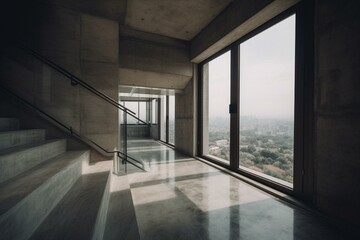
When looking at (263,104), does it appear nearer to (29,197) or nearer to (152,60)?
(152,60)

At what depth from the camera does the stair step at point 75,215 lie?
1126 millimetres

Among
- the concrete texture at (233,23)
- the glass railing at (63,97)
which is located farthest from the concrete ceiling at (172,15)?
the glass railing at (63,97)

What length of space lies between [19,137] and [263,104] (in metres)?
4.16

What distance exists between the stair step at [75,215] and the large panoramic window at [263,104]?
3.04 meters

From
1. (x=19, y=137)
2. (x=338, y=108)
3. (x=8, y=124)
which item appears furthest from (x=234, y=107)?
(x=8, y=124)

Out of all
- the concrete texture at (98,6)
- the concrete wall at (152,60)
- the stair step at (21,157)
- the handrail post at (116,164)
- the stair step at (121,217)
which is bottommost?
the stair step at (121,217)

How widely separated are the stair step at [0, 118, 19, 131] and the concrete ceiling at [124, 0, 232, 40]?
3317 millimetres

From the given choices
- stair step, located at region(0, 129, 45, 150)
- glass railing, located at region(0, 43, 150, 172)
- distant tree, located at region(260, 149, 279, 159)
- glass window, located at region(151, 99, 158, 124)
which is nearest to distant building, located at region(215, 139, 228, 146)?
distant tree, located at region(260, 149, 279, 159)

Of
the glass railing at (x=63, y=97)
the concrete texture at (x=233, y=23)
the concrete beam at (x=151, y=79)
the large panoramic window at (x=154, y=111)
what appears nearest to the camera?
the concrete texture at (x=233, y=23)

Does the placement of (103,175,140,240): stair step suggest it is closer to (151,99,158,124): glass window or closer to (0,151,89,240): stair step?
(0,151,89,240): stair step

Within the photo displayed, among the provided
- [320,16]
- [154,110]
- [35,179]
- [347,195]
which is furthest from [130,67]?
[154,110]

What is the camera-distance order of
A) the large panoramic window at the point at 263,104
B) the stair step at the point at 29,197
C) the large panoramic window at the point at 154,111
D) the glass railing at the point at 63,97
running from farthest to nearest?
1. the large panoramic window at the point at 154,111
2. the glass railing at the point at 63,97
3. the large panoramic window at the point at 263,104
4. the stair step at the point at 29,197

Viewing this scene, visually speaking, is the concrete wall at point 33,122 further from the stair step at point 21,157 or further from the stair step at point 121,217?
the stair step at point 121,217

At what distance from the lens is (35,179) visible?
4.86 ft
